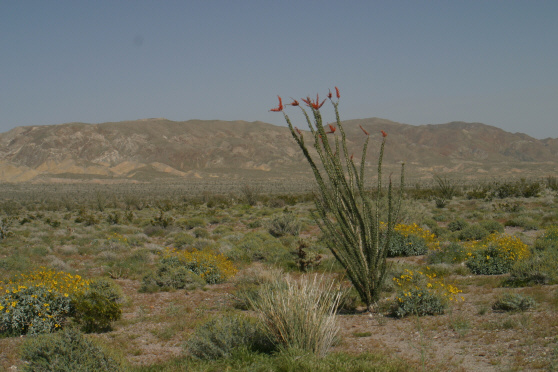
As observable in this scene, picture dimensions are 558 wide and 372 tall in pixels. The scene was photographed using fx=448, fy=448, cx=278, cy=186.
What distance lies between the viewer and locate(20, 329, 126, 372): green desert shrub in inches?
204

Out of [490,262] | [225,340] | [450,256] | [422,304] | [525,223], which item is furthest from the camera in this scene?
[525,223]

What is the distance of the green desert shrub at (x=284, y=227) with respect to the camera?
21397mm

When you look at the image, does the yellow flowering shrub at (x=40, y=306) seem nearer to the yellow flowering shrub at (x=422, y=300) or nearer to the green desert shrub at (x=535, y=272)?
the yellow flowering shrub at (x=422, y=300)

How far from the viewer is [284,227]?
21.8 metres

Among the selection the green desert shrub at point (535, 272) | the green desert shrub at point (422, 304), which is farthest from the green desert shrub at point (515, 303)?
the green desert shrub at point (535, 272)

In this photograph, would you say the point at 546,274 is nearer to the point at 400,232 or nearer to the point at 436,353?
the point at 436,353

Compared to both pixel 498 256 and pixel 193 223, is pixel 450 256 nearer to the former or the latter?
pixel 498 256

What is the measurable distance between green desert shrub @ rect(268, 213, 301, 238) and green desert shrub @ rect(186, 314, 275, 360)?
14.4 meters

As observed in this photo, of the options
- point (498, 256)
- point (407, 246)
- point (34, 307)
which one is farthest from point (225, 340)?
point (407, 246)

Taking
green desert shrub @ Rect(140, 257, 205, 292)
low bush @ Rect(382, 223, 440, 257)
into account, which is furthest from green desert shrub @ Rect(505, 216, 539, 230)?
green desert shrub @ Rect(140, 257, 205, 292)

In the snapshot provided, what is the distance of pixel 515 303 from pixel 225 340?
17.0ft

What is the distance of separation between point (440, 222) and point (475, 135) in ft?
555

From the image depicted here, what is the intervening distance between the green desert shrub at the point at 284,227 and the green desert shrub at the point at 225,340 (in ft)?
47.2

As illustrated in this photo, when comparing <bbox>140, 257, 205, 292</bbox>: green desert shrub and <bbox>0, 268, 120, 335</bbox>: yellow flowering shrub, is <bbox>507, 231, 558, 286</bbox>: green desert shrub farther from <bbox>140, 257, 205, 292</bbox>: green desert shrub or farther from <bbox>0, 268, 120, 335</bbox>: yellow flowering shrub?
<bbox>0, 268, 120, 335</bbox>: yellow flowering shrub
